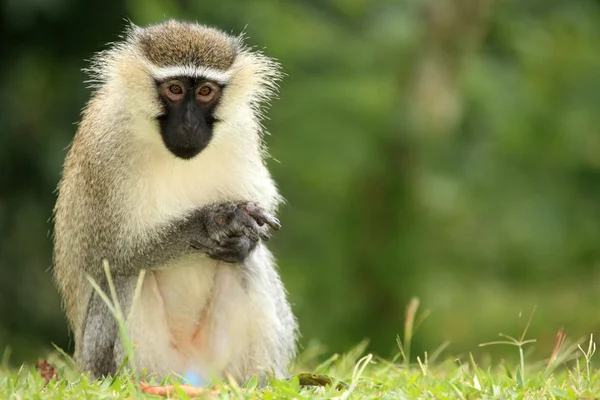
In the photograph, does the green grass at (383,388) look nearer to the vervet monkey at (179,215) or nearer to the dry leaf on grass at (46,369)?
the dry leaf on grass at (46,369)

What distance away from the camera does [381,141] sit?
10469mm

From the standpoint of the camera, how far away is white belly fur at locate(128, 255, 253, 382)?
5641 mm

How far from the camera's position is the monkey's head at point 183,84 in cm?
550

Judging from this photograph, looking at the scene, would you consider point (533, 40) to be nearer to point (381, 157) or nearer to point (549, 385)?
point (381, 157)

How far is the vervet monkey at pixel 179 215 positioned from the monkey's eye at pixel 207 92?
0.5 inches

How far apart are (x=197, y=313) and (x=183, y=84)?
4.73ft

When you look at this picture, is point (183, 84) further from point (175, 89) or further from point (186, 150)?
point (186, 150)

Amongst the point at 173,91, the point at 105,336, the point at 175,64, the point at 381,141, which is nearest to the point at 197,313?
the point at 105,336

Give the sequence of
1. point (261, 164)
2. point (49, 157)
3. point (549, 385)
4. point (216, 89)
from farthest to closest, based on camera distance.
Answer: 1. point (49, 157)
2. point (261, 164)
3. point (216, 89)
4. point (549, 385)

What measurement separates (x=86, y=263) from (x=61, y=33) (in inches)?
151

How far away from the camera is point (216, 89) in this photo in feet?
18.6

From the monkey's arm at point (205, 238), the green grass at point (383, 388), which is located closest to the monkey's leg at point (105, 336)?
the monkey's arm at point (205, 238)

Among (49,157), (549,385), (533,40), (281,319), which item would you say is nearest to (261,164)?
(281,319)

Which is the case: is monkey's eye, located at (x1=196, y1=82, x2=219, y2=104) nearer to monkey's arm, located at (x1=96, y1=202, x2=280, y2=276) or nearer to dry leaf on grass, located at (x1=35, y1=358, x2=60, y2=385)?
monkey's arm, located at (x1=96, y1=202, x2=280, y2=276)
